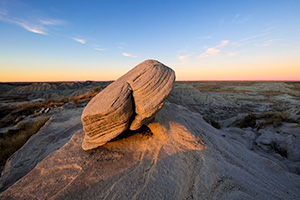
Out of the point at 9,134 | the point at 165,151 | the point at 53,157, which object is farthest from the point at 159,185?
the point at 9,134

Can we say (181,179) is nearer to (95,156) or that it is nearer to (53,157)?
(95,156)

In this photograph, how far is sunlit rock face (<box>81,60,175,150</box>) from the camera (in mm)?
2568

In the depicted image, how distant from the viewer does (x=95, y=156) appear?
2.75 metres

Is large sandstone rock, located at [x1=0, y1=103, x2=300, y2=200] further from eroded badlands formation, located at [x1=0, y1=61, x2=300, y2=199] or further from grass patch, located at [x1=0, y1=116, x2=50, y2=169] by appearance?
grass patch, located at [x1=0, y1=116, x2=50, y2=169]

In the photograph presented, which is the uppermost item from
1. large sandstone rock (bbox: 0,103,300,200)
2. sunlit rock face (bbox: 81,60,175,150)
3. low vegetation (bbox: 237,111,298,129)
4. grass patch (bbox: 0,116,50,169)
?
sunlit rock face (bbox: 81,60,175,150)

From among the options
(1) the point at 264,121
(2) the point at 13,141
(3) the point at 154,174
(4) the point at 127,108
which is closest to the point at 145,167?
(3) the point at 154,174

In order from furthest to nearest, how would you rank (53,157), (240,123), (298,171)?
(240,123) < (298,171) < (53,157)

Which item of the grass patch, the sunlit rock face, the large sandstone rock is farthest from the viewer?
the grass patch

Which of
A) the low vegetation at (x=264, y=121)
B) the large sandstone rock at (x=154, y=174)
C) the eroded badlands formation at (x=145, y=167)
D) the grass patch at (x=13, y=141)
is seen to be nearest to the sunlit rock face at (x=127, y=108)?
the eroded badlands formation at (x=145, y=167)

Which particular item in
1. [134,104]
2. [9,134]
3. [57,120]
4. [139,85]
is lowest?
[9,134]

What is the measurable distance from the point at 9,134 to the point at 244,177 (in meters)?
9.31

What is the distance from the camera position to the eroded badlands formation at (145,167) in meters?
2.14

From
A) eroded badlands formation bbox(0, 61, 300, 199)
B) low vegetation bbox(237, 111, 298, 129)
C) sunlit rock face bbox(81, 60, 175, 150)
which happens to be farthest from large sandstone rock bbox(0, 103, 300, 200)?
low vegetation bbox(237, 111, 298, 129)

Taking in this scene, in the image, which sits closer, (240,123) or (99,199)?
(99,199)
